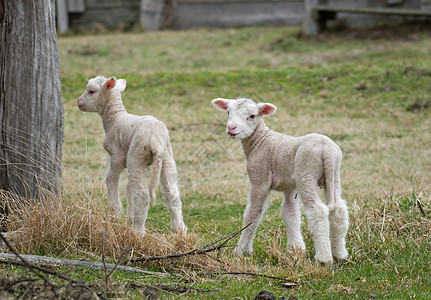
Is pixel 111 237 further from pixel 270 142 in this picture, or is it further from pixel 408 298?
pixel 408 298

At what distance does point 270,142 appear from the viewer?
523 centimetres

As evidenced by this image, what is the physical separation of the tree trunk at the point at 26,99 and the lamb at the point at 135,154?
68 centimetres

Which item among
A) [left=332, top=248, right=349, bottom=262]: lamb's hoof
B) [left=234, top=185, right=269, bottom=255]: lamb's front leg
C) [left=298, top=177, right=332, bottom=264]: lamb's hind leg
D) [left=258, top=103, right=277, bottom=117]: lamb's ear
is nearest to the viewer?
[left=298, top=177, right=332, bottom=264]: lamb's hind leg

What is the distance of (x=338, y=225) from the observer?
468 centimetres

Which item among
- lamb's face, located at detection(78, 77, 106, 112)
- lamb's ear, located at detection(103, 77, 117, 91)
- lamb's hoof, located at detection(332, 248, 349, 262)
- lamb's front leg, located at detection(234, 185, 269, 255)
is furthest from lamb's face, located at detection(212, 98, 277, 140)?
lamb's face, located at detection(78, 77, 106, 112)

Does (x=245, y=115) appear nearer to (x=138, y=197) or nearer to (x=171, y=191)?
(x=171, y=191)

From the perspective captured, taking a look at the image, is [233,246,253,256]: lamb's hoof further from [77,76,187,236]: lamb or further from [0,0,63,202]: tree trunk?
[0,0,63,202]: tree trunk

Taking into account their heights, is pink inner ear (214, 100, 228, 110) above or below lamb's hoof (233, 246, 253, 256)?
above

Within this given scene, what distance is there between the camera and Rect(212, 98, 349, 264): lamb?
4629 millimetres

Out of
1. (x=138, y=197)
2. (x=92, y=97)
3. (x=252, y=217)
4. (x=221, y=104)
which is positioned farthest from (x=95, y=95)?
(x=252, y=217)

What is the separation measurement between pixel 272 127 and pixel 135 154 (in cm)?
601

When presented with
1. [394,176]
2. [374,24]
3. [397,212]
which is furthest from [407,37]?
[397,212]

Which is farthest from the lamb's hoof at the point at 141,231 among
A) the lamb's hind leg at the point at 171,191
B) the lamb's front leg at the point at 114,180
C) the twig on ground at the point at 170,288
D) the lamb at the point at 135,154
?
the twig on ground at the point at 170,288

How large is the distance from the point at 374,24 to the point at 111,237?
1511 centimetres
